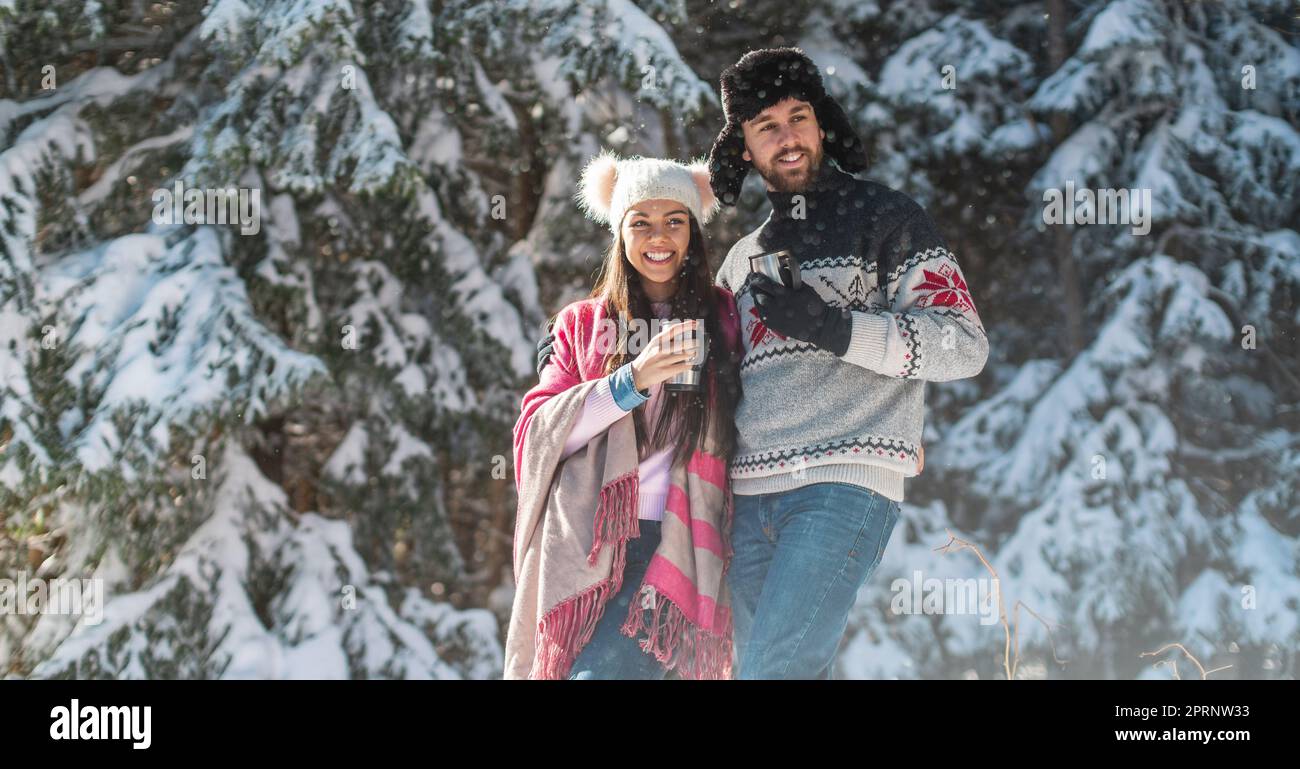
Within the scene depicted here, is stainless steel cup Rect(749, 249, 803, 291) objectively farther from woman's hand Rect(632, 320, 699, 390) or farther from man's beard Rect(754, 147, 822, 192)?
man's beard Rect(754, 147, 822, 192)

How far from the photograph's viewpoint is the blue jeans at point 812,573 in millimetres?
2637

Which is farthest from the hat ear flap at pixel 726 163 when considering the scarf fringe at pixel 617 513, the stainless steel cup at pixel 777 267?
the scarf fringe at pixel 617 513

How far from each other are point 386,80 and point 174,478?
2.39 m

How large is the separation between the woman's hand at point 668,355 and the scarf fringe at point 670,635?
491 mm

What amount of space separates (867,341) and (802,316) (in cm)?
16

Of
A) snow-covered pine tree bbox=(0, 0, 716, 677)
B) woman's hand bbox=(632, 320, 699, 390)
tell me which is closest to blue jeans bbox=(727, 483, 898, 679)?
woman's hand bbox=(632, 320, 699, 390)

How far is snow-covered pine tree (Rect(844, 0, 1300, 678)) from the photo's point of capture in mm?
7676

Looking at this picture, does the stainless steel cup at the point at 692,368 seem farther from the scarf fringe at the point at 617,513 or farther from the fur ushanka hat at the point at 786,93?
the fur ushanka hat at the point at 786,93

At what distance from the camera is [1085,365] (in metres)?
7.89

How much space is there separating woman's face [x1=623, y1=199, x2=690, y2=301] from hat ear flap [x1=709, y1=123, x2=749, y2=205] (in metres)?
0.16

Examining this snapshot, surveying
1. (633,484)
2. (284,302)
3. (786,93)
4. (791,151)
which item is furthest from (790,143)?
(284,302)
